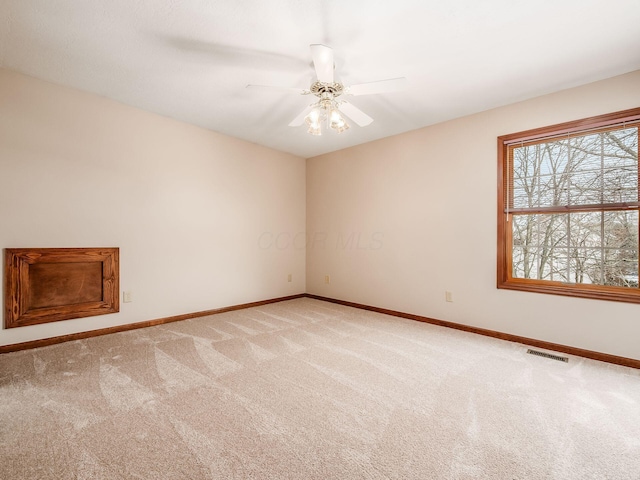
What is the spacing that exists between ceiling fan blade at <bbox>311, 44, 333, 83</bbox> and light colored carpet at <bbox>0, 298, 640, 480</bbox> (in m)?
2.16

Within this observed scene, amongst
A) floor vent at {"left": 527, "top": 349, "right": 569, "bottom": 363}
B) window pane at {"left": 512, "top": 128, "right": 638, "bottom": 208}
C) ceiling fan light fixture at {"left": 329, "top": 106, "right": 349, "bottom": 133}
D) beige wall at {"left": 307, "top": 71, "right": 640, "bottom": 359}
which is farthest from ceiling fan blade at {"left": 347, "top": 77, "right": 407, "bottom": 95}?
floor vent at {"left": 527, "top": 349, "right": 569, "bottom": 363}

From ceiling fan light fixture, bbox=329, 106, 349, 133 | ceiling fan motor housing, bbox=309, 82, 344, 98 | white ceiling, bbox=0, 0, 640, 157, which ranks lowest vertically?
ceiling fan light fixture, bbox=329, 106, 349, 133

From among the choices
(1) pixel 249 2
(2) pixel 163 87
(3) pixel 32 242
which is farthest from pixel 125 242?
(1) pixel 249 2

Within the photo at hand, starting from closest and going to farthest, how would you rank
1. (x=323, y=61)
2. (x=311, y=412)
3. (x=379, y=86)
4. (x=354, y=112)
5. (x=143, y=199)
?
(x=311, y=412) < (x=323, y=61) < (x=379, y=86) < (x=354, y=112) < (x=143, y=199)

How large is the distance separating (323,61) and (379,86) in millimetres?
438

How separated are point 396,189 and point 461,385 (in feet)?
8.27

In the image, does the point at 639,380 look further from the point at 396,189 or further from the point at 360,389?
the point at 396,189

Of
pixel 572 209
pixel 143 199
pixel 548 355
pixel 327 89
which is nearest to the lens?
pixel 327 89

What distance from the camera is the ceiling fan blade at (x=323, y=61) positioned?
185 centimetres

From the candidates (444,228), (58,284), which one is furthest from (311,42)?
(58,284)

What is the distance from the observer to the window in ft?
8.38

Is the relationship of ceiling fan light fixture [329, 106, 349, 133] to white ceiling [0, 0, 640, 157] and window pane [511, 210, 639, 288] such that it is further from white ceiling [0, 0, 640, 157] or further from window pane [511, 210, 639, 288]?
window pane [511, 210, 639, 288]

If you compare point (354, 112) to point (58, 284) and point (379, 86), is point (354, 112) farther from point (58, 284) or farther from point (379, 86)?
point (58, 284)

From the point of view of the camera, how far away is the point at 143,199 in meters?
3.35
